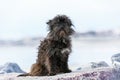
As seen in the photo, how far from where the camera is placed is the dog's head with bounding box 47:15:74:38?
1356cm

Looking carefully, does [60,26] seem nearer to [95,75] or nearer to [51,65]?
[51,65]

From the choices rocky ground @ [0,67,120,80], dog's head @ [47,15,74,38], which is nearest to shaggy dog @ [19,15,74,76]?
dog's head @ [47,15,74,38]

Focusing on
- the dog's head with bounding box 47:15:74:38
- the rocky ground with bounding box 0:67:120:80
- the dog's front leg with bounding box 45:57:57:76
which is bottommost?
the rocky ground with bounding box 0:67:120:80

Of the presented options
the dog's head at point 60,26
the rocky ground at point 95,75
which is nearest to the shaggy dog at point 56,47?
the dog's head at point 60,26

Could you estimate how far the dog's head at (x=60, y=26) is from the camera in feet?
44.5

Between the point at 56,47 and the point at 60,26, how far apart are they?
481 millimetres

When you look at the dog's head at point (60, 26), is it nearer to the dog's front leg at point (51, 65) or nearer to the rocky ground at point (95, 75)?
the dog's front leg at point (51, 65)

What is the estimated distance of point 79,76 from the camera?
12312 millimetres

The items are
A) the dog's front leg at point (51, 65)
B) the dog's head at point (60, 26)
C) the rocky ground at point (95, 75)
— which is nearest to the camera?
the rocky ground at point (95, 75)

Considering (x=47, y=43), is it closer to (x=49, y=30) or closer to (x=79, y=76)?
(x=49, y=30)

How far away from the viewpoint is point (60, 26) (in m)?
13.6

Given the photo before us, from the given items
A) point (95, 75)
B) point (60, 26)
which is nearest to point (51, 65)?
point (60, 26)

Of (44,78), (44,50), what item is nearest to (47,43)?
(44,50)

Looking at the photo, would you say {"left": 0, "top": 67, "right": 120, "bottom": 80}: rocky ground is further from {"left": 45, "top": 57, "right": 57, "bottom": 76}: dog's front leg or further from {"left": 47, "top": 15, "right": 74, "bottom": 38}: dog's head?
{"left": 47, "top": 15, "right": 74, "bottom": 38}: dog's head
